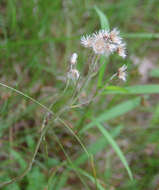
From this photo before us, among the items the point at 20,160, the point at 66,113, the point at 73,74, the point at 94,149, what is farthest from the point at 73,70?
the point at 66,113

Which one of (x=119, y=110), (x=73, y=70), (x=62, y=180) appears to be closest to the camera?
(x=73, y=70)

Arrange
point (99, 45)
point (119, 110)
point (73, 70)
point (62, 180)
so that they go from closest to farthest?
point (99, 45), point (73, 70), point (62, 180), point (119, 110)

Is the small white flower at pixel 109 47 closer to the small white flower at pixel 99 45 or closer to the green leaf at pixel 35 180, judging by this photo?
the small white flower at pixel 99 45

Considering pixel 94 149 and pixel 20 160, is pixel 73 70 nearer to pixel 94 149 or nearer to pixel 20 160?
pixel 20 160

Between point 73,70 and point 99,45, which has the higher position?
point 99,45

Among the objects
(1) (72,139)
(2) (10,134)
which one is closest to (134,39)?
(1) (72,139)

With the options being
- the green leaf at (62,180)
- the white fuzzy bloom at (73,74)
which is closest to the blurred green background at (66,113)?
the green leaf at (62,180)

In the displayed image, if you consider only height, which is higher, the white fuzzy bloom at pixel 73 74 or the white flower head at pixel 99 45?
the white flower head at pixel 99 45

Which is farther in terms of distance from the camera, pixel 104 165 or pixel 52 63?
pixel 52 63

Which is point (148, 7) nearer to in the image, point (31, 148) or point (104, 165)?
point (104, 165)
